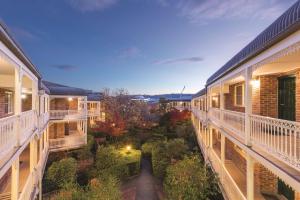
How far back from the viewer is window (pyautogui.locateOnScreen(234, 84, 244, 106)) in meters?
13.0

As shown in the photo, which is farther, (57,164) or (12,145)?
(57,164)

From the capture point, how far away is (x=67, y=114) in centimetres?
2216

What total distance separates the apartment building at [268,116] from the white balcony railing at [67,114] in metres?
15.0

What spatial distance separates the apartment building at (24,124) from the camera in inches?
250

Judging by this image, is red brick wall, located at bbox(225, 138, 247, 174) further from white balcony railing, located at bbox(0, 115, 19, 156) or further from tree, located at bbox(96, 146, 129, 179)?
white balcony railing, located at bbox(0, 115, 19, 156)

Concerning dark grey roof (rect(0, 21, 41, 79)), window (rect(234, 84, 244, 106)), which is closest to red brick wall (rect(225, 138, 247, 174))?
window (rect(234, 84, 244, 106))

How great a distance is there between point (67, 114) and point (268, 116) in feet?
61.7

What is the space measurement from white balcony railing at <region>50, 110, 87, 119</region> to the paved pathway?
8921mm

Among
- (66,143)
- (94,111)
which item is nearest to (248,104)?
(66,143)

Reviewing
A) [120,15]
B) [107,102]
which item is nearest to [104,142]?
[107,102]

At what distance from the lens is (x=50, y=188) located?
16.6m

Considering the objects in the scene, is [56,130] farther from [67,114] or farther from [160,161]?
[160,161]

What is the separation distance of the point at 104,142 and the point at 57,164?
35.1 feet

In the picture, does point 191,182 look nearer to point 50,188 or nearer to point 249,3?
point 50,188
